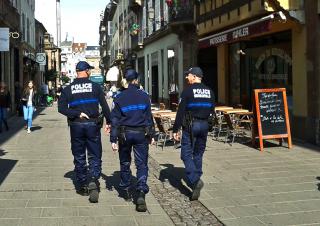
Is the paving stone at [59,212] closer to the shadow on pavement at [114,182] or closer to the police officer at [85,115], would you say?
the police officer at [85,115]

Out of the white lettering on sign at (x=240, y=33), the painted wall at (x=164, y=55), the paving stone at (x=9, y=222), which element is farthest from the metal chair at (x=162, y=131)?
the painted wall at (x=164, y=55)

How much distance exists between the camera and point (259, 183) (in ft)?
26.9

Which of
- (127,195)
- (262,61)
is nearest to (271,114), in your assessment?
(262,61)

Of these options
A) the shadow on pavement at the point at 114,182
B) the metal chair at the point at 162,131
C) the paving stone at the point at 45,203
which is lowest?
the paving stone at the point at 45,203

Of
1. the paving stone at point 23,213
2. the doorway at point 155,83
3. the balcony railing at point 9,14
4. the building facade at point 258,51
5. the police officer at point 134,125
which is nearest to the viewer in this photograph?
the paving stone at point 23,213

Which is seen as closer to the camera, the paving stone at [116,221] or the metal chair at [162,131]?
the paving stone at [116,221]

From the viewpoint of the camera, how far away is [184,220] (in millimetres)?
6316

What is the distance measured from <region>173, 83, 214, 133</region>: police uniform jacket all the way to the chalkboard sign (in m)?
4.37

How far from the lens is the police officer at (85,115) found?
23.9 ft

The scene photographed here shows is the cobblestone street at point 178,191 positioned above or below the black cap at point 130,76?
below

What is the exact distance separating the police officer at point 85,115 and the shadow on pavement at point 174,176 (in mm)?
1368

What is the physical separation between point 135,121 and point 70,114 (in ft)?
3.14

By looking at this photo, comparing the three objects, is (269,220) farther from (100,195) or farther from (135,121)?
(100,195)

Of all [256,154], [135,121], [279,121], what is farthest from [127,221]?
[279,121]
